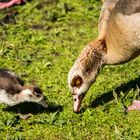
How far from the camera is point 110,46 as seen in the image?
8.00 m

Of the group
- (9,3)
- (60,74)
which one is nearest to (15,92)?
(60,74)

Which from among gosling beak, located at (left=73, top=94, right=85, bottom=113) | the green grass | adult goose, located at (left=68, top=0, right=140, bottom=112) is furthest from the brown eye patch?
the green grass

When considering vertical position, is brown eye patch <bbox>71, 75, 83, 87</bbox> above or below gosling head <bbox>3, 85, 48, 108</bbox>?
above

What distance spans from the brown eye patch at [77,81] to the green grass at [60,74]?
41cm

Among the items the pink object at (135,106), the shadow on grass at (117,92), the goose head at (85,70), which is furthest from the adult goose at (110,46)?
the pink object at (135,106)

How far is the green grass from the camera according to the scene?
742cm

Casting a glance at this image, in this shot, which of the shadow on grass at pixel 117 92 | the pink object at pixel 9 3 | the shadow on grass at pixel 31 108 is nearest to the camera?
the shadow on grass at pixel 31 108

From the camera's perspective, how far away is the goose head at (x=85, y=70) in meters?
7.66

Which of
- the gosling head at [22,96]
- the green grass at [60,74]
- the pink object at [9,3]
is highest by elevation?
the gosling head at [22,96]

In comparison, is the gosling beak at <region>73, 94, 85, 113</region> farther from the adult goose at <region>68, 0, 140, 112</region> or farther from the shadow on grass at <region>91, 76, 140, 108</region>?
the shadow on grass at <region>91, 76, 140, 108</region>

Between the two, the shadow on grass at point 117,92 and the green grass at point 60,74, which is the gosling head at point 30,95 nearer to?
the green grass at point 60,74

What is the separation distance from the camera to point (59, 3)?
36.8 ft

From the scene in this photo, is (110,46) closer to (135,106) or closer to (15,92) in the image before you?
(135,106)

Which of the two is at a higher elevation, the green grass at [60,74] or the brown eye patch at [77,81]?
the brown eye patch at [77,81]
